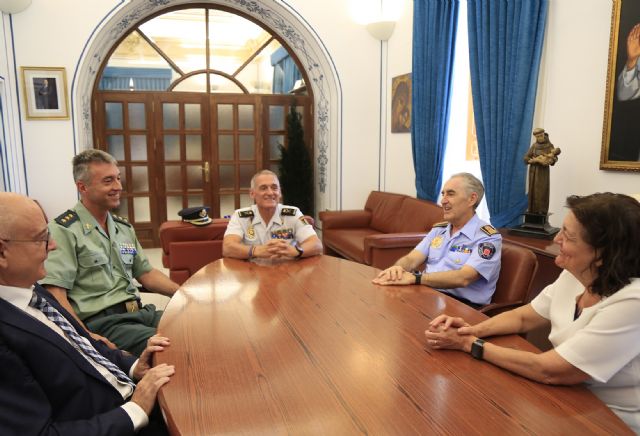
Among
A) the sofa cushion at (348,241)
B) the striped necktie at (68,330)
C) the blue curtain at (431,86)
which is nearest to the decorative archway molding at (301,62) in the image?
the sofa cushion at (348,241)

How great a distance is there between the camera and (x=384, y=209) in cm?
552

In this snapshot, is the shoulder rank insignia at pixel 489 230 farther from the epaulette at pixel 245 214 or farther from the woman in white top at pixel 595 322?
the epaulette at pixel 245 214

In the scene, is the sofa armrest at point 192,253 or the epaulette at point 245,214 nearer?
the epaulette at point 245,214

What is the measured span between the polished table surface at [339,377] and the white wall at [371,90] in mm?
1964

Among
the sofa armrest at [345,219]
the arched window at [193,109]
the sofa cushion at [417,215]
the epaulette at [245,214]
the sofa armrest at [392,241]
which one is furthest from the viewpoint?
the arched window at [193,109]

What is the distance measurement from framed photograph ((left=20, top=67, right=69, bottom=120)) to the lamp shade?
572 millimetres

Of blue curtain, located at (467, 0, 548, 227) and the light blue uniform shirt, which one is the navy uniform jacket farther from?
blue curtain, located at (467, 0, 548, 227)

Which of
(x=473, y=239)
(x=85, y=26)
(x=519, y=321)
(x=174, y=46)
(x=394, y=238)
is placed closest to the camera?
(x=519, y=321)

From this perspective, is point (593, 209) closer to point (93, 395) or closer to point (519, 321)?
point (519, 321)

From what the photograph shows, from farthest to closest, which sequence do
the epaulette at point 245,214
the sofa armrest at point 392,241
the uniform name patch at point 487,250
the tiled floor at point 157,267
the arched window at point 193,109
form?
the arched window at point 193,109 < the tiled floor at point 157,267 < the sofa armrest at point 392,241 < the epaulette at point 245,214 < the uniform name patch at point 487,250

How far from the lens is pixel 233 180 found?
6.57m

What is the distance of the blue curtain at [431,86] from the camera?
15.3ft

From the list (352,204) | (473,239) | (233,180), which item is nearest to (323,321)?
(473,239)

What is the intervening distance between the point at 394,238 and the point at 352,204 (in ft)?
7.53
